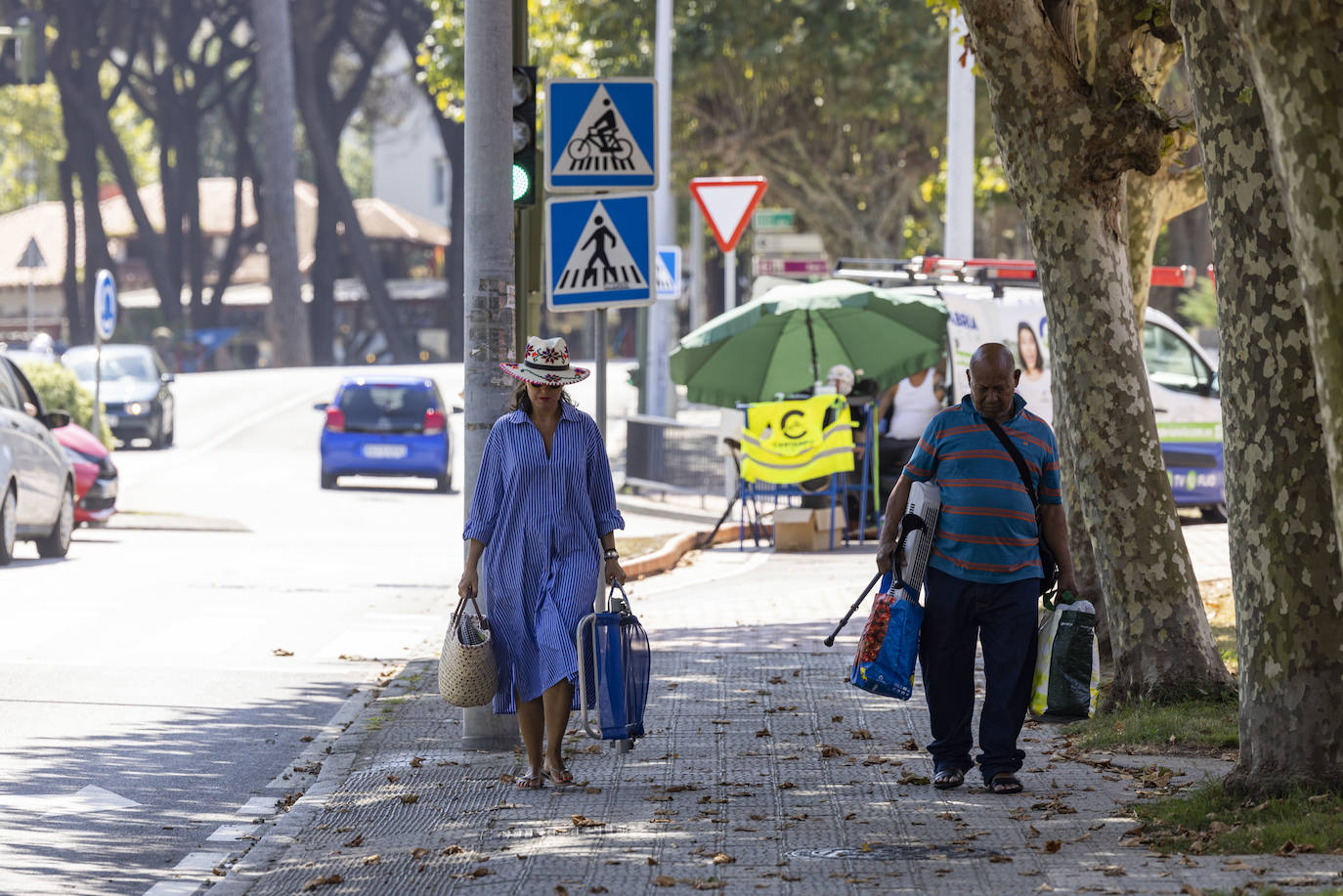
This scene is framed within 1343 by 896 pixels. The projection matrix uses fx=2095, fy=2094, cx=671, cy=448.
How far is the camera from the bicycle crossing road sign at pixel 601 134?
9648 millimetres

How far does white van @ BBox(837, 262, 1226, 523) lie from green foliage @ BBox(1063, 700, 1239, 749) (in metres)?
10.8

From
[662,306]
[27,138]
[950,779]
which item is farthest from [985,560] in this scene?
[27,138]

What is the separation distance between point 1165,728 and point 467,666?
120 inches

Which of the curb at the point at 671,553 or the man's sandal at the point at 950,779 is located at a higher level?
the man's sandal at the point at 950,779

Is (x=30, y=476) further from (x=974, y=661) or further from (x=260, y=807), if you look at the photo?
(x=974, y=661)

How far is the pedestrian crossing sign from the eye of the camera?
9.64 meters

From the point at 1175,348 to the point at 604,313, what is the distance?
1264 cm

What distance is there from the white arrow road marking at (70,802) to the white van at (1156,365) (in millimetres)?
12892

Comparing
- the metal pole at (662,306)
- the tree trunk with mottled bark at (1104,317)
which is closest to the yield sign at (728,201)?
the metal pole at (662,306)

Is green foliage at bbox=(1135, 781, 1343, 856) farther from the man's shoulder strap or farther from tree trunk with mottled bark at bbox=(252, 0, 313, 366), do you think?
tree trunk with mottled bark at bbox=(252, 0, 313, 366)

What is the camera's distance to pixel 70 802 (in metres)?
8.12

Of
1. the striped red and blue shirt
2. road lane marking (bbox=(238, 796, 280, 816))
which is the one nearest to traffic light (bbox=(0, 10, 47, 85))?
road lane marking (bbox=(238, 796, 280, 816))

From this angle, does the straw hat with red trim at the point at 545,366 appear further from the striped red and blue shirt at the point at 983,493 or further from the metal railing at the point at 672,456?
the metal railing at the point at 672,456

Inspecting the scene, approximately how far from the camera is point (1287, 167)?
5559 millimetres
